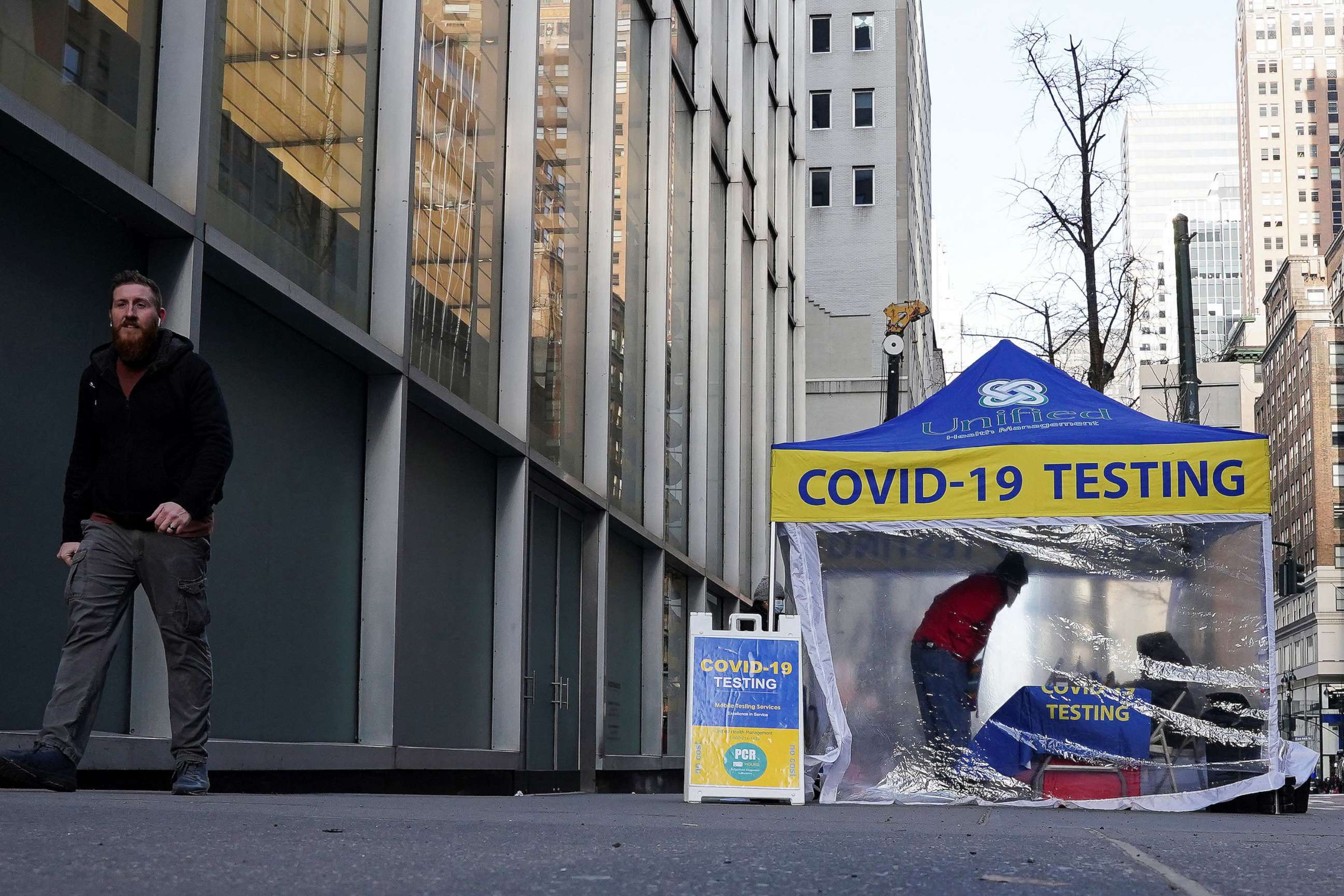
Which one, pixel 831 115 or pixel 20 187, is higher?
pixel 831 115

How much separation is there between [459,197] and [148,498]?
20.8ft

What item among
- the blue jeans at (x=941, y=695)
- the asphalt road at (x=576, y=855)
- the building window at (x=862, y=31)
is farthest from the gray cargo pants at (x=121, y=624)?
the building window at (x=862, y=31)

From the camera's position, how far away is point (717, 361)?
78.2ft

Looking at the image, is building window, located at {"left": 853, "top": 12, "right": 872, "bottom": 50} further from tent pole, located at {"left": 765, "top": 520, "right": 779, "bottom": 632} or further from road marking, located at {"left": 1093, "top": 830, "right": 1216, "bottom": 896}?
road marking, located at {"left": 1093, "top": 830, "right": 1216, "bottom": 896}

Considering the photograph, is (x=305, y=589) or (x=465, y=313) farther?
(x=465, y=313)

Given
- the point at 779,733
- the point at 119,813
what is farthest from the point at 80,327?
the point at 779,733

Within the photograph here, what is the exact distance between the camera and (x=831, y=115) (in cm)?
5144

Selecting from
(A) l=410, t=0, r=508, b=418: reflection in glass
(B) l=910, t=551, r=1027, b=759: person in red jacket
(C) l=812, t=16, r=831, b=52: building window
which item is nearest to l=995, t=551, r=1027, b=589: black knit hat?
(B) l=910, t=551, r=1027, b=759: person in red jacket

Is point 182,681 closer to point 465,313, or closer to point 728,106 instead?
point 465,313

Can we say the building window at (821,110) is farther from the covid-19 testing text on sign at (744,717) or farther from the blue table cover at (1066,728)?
the covid-19 testing text on sign at (744,717)

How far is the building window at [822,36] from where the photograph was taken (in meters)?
52.2

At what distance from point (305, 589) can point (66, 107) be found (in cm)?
338

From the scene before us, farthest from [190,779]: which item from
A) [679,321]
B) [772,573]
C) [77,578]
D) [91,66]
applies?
[679,321]

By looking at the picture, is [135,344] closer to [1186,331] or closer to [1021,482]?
[1021,482]
